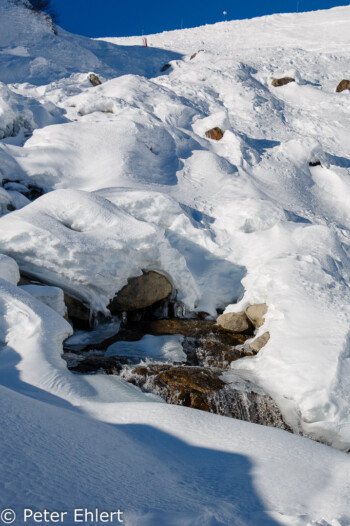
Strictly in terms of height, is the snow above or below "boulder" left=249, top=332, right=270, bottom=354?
above

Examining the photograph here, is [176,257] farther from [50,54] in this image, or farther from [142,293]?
[50,54]

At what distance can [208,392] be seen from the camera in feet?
18.3

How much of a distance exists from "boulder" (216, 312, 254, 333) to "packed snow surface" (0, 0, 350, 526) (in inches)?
10.9

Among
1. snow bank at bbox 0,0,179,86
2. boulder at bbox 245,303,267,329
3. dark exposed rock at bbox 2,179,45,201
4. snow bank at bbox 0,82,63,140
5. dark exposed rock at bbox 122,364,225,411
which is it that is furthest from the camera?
snow bank at bbox 0,0,179,86

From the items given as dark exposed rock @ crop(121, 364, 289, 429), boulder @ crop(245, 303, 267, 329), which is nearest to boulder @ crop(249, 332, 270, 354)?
boulder @ crop(245, 303, 267, 329)

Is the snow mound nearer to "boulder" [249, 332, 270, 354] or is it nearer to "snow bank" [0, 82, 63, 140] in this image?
"boulder" [249, 332, 270, 354]

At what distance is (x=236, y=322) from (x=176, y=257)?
1.55m

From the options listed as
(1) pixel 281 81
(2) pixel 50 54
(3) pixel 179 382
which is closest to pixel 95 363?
(3) pixel 179 382

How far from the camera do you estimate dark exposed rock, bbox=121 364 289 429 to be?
5457 mm

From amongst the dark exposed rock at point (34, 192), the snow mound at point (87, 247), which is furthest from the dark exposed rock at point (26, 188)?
the snow mound at point (87, 247)

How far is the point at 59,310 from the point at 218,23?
23574 millimetres

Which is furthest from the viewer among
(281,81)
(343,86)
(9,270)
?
(281,81)

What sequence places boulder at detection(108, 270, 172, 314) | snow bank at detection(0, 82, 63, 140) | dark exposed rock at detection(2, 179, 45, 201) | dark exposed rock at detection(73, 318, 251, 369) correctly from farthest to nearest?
snow bank at detection(0, 82, 63, 140) → dark exposed rock at detection(2, 179, 45, 201) → boulder at detection(108, 270, 172, 314) → dark exposed rock at detection(73, 318, 251, 369)

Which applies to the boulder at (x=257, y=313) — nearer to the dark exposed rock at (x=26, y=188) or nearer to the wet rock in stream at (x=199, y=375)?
the wet rock in stream at (x=199, y=375)
